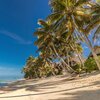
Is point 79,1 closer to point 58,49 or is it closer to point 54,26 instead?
point 54,26

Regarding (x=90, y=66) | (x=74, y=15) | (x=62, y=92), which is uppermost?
(x=74, y=15)

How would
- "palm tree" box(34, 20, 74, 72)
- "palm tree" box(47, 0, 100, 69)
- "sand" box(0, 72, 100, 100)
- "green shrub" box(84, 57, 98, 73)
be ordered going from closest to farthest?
"sand" box(0, 72, 100, 100)
"palm tree" box(47, 0, 100, 69)
"green shrub" box(84, 57, 98, 73)
"palm tree" box(34, 20, 74, 72)

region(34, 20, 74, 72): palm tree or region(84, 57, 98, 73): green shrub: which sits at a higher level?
region(34, 20, 74, 72): palm tree

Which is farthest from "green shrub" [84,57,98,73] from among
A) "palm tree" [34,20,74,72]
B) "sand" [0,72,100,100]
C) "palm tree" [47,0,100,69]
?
"sand" [0,72,100,100]

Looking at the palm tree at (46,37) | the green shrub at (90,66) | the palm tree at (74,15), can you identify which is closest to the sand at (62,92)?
the palm tree at (74,15)

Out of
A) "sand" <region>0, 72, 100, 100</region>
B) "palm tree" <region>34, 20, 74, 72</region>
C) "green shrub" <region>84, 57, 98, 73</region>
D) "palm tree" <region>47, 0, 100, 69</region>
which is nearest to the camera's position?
"sand" <region>0, 72, 100, 100</region>

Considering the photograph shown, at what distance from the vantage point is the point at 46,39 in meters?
43.6

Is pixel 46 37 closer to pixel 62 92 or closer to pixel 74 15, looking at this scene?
pixel 74 15

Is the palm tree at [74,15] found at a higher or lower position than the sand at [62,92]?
higher

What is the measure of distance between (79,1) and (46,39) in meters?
16.9

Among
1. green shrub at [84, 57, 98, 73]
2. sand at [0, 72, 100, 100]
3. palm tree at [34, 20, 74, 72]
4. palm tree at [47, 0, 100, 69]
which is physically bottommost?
sand at [0, 72, 100, 100]

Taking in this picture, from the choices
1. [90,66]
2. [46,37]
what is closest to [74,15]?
[90,66]

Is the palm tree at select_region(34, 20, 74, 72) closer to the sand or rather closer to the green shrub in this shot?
the green shrub

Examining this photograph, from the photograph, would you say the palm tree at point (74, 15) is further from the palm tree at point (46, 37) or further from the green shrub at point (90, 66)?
the palm tree at point (46, 37)
